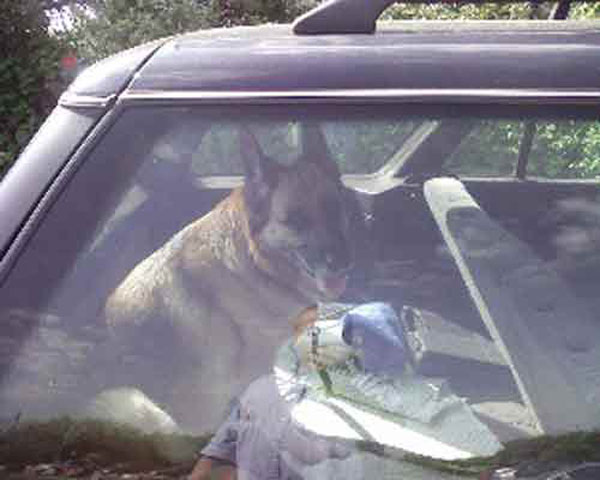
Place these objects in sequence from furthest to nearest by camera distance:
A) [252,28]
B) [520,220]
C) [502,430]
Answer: [252,28] < [520,220] < [502,430]

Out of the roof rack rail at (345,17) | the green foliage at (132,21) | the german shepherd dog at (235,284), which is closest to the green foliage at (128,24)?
the green foliage at (132,21)

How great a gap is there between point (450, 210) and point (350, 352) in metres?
0.33

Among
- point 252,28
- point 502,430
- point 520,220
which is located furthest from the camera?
point 252,28

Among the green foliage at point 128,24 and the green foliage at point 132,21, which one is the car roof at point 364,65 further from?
the green foliage at point 128,24

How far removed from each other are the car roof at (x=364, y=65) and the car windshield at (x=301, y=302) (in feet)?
0.16

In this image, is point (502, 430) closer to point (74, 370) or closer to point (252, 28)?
point (74, 370)

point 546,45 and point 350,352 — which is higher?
point 546,45

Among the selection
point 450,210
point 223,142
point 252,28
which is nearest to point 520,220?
point 450,210

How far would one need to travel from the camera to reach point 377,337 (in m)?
1.68

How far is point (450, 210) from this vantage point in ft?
5.85

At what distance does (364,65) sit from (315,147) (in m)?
0.17

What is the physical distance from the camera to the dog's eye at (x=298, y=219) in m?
1.75

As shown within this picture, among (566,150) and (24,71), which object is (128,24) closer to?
(24,71)

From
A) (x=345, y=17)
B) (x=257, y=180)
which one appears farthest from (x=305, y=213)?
(x=345, y=17)
